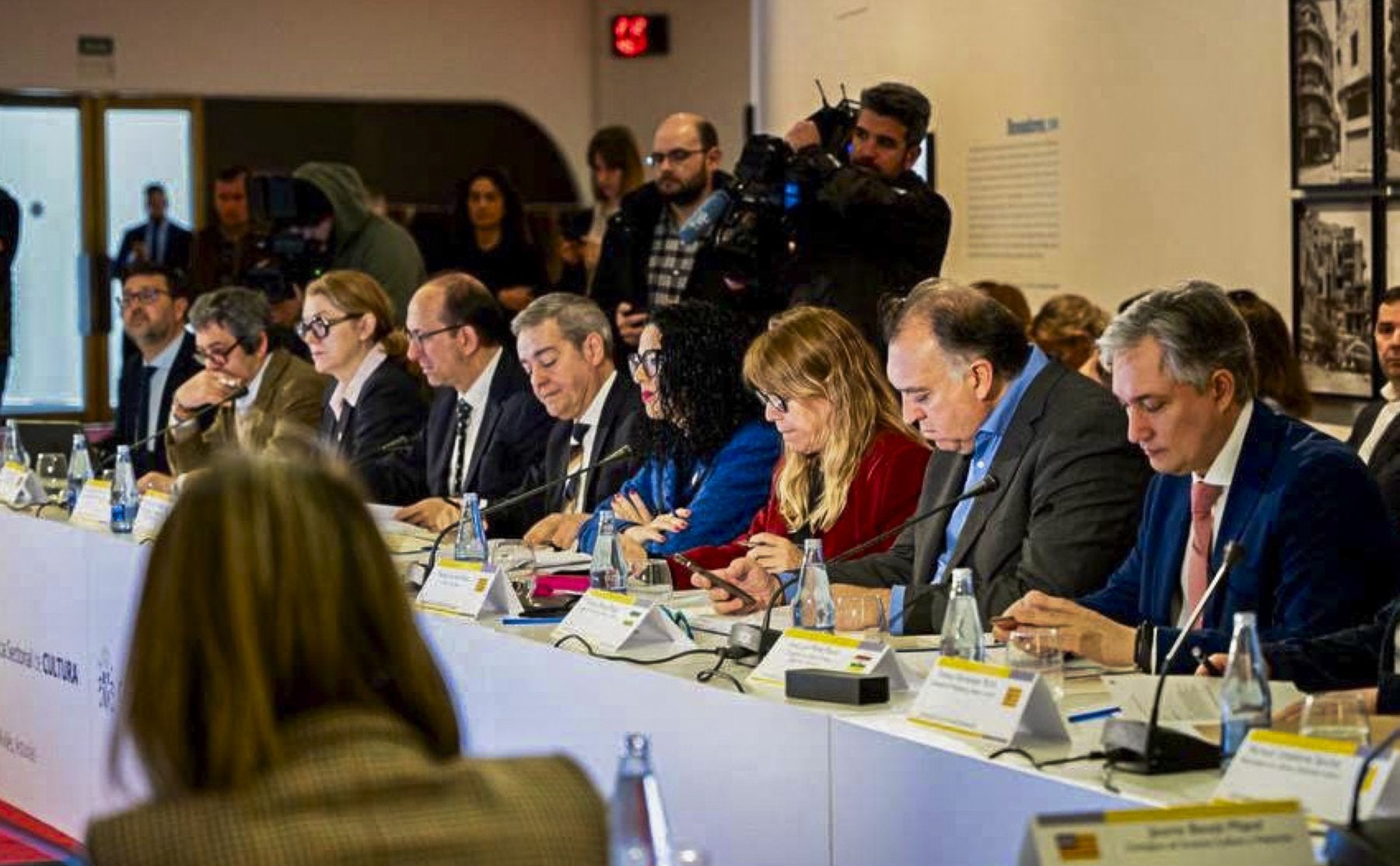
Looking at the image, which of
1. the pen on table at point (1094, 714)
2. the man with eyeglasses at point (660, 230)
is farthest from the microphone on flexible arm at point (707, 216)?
the pen on table at point (1094, 714)

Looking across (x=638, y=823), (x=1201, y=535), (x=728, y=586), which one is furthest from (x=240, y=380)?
(x=638, y=823)

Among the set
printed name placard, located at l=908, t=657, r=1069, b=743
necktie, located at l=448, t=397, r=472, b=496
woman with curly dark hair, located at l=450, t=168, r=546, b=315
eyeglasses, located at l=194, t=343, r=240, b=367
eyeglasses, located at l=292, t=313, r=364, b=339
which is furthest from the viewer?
woman with curly dark hair, located at l=450, t=168, r=546, b=315

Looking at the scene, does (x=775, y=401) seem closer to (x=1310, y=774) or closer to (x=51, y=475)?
(x=1310, y=774)

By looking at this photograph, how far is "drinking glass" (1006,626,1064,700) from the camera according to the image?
9.20 feet

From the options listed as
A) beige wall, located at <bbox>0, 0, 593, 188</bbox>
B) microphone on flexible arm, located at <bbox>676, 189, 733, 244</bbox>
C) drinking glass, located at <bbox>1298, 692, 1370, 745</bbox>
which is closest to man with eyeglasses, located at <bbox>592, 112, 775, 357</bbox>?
microphone on flexible arm, located at <bbox>676, 189, 733, 244</bbox>

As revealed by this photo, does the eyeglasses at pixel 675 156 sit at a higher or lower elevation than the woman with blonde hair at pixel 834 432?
higher

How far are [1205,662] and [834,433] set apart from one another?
1.47 meters

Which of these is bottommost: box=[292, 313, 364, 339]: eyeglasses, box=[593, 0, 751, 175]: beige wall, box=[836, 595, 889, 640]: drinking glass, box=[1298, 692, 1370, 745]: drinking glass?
box=[836, 595, 889, 640]: drinking glass

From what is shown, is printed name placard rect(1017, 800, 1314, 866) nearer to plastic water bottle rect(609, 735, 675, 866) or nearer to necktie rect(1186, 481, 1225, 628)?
plastic water bottle rect(609, 735, 675, 866)

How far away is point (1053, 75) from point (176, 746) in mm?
5239

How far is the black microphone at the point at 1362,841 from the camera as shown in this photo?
1953 mm

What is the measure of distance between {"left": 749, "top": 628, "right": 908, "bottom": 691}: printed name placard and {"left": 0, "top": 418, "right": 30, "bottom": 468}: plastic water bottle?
336cm

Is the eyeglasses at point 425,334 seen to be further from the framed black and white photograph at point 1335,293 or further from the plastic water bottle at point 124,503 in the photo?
the framed black and white photograph at point 1335,293

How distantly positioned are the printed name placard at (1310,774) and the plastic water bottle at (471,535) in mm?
1955
